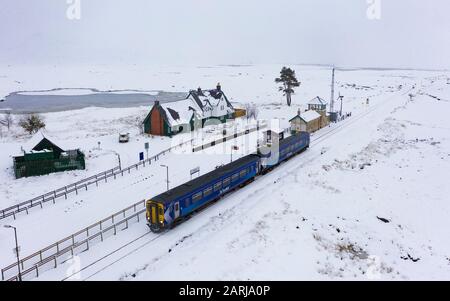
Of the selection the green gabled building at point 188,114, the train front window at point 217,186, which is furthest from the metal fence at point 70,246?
the green gabled building at point 188,114

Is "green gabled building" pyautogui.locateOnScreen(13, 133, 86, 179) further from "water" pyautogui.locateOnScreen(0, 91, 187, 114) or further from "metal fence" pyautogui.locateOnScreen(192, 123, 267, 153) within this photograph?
"water" pyautogui.locateOnScreen(0, 91, 187, 114)

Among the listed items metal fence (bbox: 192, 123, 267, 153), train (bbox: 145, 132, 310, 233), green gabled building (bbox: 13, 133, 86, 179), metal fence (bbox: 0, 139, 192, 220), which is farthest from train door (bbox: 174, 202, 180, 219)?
metal fence (bbox: 192, 123, 267, 153)

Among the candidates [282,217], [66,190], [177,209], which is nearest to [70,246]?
[177,209]

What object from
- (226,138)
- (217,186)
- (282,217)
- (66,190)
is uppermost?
(226,138)

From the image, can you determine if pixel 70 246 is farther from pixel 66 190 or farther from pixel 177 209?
pixel 66 190
